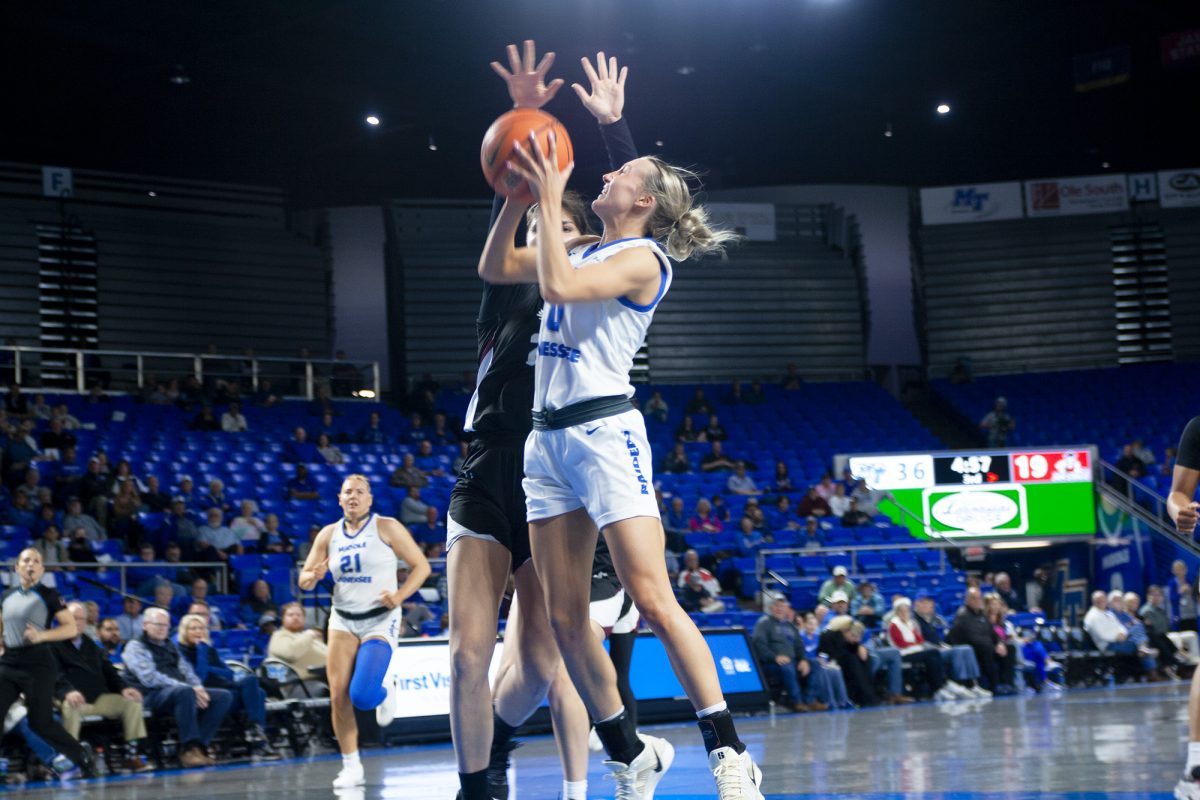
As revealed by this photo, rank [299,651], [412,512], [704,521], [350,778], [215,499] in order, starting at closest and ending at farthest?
[350,778] < [299,651] < [215,499] < [412,512] < [704,521]

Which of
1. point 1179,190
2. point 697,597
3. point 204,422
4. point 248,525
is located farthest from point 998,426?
point 248,525

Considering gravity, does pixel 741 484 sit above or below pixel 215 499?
below

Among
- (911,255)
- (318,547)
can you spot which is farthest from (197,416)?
(911,255)

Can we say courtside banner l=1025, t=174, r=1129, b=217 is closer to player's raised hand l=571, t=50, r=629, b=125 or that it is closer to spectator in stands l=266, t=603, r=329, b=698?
spectator in stands l=266, t=603, r=329, b=698

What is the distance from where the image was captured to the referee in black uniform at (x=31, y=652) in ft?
34.0

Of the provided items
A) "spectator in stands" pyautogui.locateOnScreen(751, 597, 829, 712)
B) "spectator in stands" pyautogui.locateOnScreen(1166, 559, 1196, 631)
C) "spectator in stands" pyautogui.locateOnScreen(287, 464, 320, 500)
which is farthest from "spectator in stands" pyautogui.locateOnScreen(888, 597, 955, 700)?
"spectator in stands" pyautogui.locateOnScreen(287, 464, 320, 500)

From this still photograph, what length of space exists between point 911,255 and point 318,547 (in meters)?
25.1

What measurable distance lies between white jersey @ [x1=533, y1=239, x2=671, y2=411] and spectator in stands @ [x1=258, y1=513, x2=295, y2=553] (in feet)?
42.9

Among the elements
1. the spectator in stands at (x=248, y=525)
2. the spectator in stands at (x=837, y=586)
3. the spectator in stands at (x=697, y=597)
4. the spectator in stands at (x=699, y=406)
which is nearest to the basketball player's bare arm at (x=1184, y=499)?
the spectator in stands at (x=697, y=597)

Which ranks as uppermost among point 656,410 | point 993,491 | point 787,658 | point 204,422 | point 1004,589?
point 656,410

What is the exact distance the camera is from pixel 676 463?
77.4ft

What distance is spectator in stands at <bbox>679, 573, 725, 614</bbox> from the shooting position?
58.1 feet

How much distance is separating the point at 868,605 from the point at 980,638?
1555 mm

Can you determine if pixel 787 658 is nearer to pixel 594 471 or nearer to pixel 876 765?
pixel 876 765
